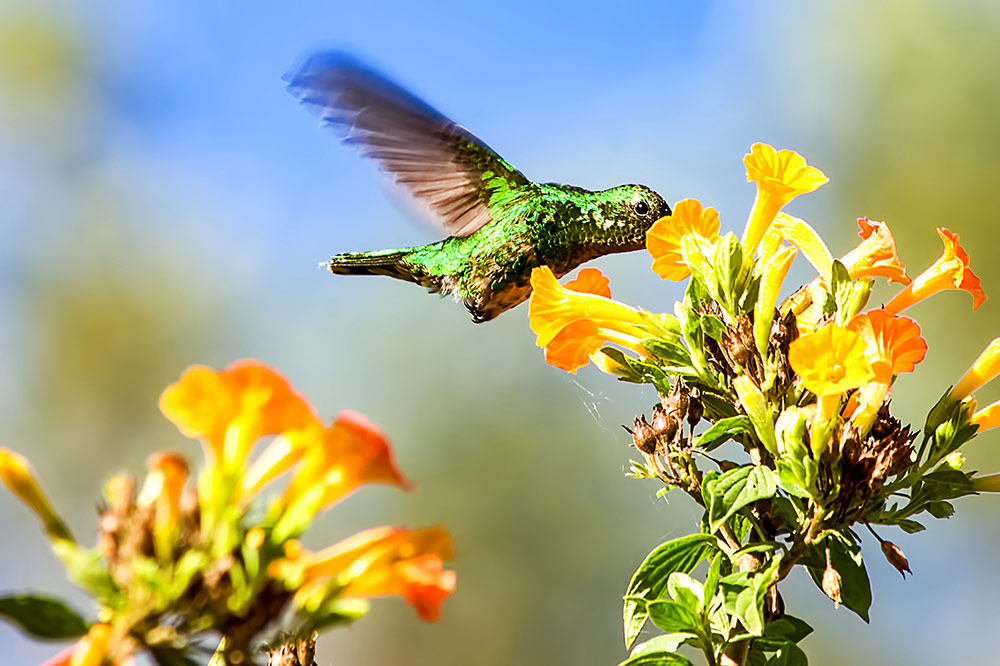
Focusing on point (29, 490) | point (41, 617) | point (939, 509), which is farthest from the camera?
point (939, 509)

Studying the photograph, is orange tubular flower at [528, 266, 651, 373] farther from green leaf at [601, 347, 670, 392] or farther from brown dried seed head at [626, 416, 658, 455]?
brown dried seed head at [626, 416, 658, 455]

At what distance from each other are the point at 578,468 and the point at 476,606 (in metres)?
2.26

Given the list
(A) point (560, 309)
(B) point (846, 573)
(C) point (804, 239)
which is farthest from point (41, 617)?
(C) point (804, 239)

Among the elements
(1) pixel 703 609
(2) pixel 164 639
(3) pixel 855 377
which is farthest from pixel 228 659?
(3) pixel 855 377

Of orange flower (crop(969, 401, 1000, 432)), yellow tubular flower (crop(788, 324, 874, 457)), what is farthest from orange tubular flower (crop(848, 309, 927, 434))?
orange flower (crop(969, 401, 1000, 432))

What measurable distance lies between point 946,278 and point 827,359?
30.7 inches

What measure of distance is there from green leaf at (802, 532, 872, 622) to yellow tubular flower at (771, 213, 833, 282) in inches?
30.3

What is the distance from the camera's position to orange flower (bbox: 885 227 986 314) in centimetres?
284

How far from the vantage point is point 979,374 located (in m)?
2.82

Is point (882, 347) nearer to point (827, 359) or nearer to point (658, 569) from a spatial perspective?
point (827, 359)

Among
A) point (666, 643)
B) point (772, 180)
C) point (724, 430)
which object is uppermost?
point (772, 180)

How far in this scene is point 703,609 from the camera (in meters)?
2.44

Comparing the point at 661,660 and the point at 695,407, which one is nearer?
the point at 661,660

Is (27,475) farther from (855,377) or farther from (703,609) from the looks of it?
(855,377)
